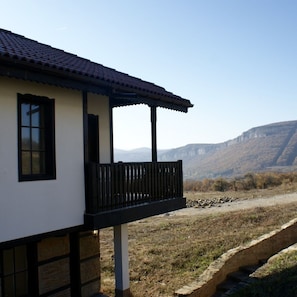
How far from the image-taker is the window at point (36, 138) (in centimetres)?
561

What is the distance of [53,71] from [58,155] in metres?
1.41

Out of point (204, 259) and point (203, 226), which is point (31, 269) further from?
point (203, 226)

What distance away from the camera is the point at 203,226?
17078 mm

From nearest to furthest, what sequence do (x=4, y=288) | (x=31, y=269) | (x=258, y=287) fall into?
1. (x=4, y=288)
2. (x=31, y=269)
3. (x=258, y=287)

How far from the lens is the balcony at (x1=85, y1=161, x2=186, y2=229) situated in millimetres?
6453

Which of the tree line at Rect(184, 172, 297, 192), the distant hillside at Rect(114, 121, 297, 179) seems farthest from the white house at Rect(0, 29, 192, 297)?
the distant hillside at Rect(114, 121, 297, 179)

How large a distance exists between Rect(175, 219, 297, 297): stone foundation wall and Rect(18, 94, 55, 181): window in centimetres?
419

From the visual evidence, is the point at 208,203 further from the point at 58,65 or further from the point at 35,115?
the point at 58,65

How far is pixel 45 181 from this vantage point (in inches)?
228

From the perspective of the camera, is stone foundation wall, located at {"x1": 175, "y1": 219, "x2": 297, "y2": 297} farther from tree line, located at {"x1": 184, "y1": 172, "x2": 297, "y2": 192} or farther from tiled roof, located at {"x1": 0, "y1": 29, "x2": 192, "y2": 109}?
→ tree line, located at {"x1": 184, "y1": 172, "x2": 297, "y2": 192}

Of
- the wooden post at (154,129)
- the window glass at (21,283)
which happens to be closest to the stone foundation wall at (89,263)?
the window glass at (21,283)

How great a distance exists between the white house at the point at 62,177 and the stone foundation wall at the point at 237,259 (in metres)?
1.63

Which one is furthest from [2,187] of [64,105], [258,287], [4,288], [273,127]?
[273,127]

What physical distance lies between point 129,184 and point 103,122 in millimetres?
2021
